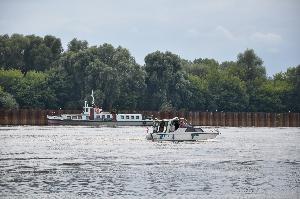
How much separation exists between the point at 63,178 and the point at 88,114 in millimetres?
115881

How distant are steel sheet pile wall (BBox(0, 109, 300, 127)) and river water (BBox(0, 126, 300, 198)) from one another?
89.9 metres

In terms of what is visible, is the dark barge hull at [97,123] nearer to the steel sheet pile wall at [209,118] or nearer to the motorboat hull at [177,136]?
the steel sheet pile wall at [209,118]

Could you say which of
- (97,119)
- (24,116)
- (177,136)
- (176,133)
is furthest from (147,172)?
(24,116)

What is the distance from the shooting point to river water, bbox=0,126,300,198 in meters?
45.7

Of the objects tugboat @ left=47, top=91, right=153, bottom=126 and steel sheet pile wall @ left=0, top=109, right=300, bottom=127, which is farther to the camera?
steel sheet pile wall @ left=0, top=109, right=300, bottom=127

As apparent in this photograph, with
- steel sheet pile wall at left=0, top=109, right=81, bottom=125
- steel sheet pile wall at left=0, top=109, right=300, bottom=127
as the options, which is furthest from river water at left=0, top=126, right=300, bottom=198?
steel sheet pile wall at left=0, top=109, right=300, bottom=127

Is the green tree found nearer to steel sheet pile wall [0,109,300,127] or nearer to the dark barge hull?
steel sheet pile wall [0,109,300,127]

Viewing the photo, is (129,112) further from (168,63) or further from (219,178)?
(219,178)

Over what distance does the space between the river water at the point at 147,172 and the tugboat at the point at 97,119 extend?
3148 inches

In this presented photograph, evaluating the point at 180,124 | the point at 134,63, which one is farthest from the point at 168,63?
the point at 180,124

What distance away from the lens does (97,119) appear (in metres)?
171

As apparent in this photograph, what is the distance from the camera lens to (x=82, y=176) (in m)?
53.7

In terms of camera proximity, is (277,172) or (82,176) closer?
(82,176)

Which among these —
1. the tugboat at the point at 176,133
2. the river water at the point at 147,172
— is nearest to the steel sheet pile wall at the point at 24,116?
the tugboat at the point at 176,133
